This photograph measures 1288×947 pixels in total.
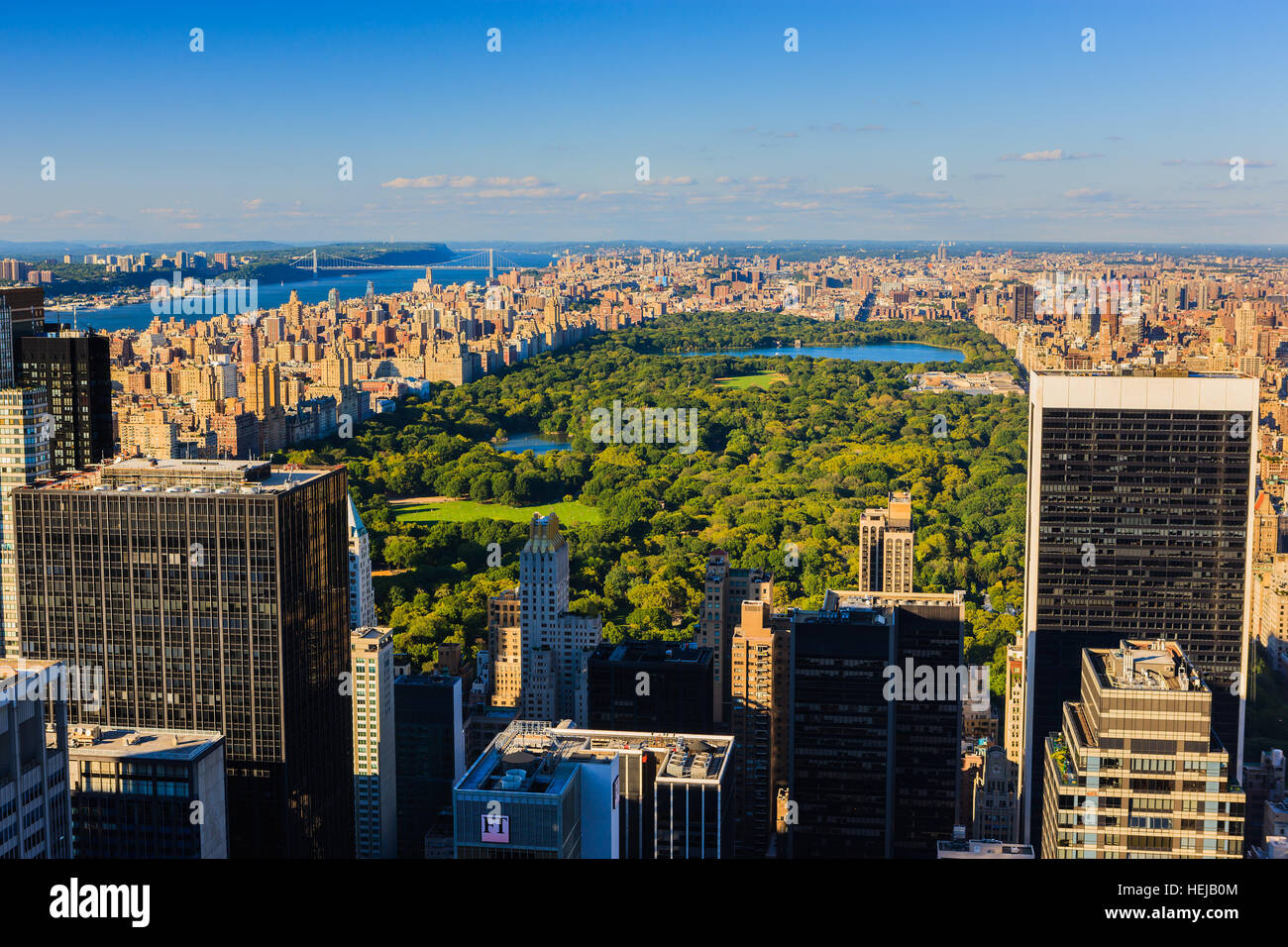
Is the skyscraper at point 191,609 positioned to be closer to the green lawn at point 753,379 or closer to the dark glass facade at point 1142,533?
the dark glass facade at point 1142,533

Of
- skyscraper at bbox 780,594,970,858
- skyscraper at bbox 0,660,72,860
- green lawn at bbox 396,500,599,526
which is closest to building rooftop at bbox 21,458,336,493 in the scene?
skyscraper at bbox 0,660,72,860

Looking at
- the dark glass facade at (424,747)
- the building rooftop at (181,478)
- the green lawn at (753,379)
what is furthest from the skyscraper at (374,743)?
the green lawn at (753,379)

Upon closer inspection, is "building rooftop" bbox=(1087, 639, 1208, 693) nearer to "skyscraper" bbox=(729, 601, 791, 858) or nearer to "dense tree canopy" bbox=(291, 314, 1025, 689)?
"skyscraper" bbox=(729, 601, 791, 858)

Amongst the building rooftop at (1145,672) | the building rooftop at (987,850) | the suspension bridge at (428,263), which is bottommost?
the building rooftop at (987,850)

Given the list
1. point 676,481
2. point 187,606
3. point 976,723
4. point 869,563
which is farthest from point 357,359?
point 187,606

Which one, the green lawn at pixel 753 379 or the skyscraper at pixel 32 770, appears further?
the green lawn at pixel 753 379
